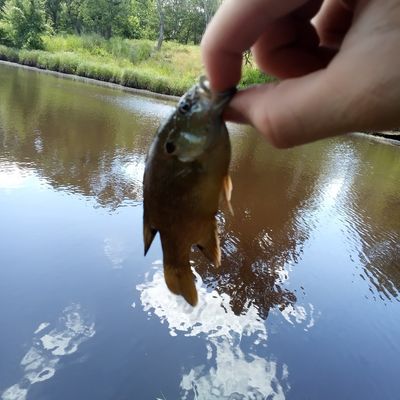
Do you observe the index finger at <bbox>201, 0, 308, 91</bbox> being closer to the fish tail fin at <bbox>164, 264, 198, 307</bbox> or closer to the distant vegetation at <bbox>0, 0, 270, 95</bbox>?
the fish tail fin at <bbox>164, 264, 198, 307</bbox>

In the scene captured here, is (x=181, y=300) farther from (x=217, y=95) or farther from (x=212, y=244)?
(x=217, y=95)

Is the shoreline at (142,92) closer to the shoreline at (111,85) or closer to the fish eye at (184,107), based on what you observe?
the shoreline at (111,85)

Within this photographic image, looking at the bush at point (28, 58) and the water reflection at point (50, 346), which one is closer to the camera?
the water reflection at point (50, 346)

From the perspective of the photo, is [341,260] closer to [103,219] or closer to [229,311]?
[229,311]

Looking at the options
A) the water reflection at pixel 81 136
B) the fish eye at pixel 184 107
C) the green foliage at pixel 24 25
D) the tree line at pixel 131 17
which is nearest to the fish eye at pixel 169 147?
the fish eye at pixel 184 107

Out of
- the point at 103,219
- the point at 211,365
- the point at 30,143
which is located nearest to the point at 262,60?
the point at 211,365
